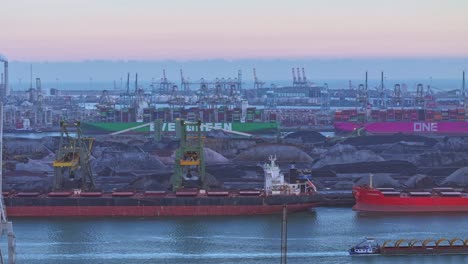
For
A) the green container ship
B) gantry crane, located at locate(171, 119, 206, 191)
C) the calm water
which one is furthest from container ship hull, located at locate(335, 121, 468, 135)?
the calm water

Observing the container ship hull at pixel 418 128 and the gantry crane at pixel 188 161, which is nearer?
the gantry crane at pixel 188 161

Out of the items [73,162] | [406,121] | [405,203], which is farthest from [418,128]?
[73,162]

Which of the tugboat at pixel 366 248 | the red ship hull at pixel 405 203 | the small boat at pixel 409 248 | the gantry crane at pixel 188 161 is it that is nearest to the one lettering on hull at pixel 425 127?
the gantry crane at pixel 188 161

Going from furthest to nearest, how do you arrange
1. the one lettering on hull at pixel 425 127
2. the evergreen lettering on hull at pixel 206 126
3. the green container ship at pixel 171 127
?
1. the one lettering on hull at pixel 425 127
2. the green container ship at pixel 171 127
3. the evergreen lettering on hull at pixel 206 126

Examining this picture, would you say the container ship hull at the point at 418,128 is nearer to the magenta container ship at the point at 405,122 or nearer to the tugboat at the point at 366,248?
the magenta container ship at the point at 405,122

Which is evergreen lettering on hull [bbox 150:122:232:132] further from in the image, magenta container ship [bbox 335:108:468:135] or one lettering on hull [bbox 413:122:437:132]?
one lettering on hull [bbox 413:122:437:132]

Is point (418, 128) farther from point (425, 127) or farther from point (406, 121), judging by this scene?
point (406, 121)
